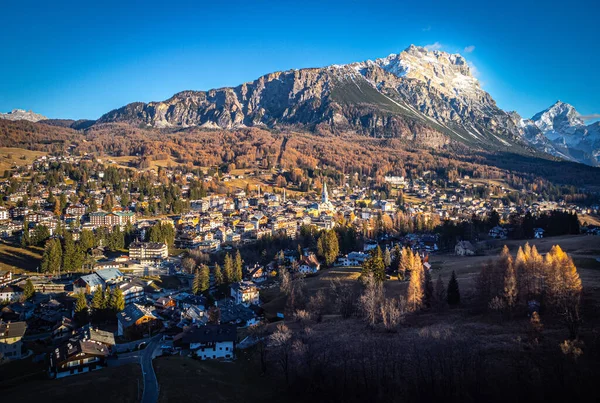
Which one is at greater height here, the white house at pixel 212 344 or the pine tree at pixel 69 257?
the pine tree at pixel 69 257

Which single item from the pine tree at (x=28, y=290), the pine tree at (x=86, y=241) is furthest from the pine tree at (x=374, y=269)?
the pine tree at (x=86, y=241)

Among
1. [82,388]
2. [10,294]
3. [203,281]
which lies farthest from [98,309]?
[82,388]

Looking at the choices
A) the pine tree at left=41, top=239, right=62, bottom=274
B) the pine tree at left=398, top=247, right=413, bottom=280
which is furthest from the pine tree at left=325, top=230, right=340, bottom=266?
the pine tree at left=41, top=239, right=62, bottom=274

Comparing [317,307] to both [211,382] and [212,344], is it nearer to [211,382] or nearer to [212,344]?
[212,344]

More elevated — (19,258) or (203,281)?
(19,258)

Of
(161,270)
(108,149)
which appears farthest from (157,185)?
(108,149)

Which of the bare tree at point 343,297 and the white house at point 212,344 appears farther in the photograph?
the bare tree at point 343,297

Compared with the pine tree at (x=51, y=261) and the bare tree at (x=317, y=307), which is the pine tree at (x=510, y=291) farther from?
the pine tree at (x=51, y=261)

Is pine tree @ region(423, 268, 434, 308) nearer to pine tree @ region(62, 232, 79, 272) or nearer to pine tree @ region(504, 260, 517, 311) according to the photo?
pine tree @ region(504, 260, 517, 311)
